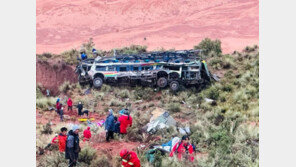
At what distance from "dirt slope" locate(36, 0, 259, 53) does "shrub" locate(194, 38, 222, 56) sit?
0.15 metres

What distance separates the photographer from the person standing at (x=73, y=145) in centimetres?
838

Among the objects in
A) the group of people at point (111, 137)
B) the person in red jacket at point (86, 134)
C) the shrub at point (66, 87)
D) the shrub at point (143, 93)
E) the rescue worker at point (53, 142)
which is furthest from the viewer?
the shrub at point (66, 87)

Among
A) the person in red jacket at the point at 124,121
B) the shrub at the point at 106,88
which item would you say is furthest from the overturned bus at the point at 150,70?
the person in red jacket at the point at 124,121

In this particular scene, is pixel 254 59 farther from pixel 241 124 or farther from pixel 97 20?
pixel 97 20

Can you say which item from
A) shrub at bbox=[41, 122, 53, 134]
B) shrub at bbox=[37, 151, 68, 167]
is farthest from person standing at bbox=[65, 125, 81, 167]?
shrub at bbox=[41, 122, 53, 134]

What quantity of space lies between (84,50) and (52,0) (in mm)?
1942

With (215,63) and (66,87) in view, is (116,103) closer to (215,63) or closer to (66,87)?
(66,87)

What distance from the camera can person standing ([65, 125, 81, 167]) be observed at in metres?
8.38

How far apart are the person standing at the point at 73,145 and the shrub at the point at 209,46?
4.44m

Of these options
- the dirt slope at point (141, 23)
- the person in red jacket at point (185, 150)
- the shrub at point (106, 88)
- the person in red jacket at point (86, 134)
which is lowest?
the person in red jacket at point (185, 150)

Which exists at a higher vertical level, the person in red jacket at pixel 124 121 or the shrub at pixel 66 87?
the shrub at pixel 66 87

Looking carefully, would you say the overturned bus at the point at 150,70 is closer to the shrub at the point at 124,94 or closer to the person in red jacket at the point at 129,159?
the shrub at the point at 124,94

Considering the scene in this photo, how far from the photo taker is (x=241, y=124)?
9.56m

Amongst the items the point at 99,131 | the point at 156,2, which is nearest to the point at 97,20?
the point at 156,2
